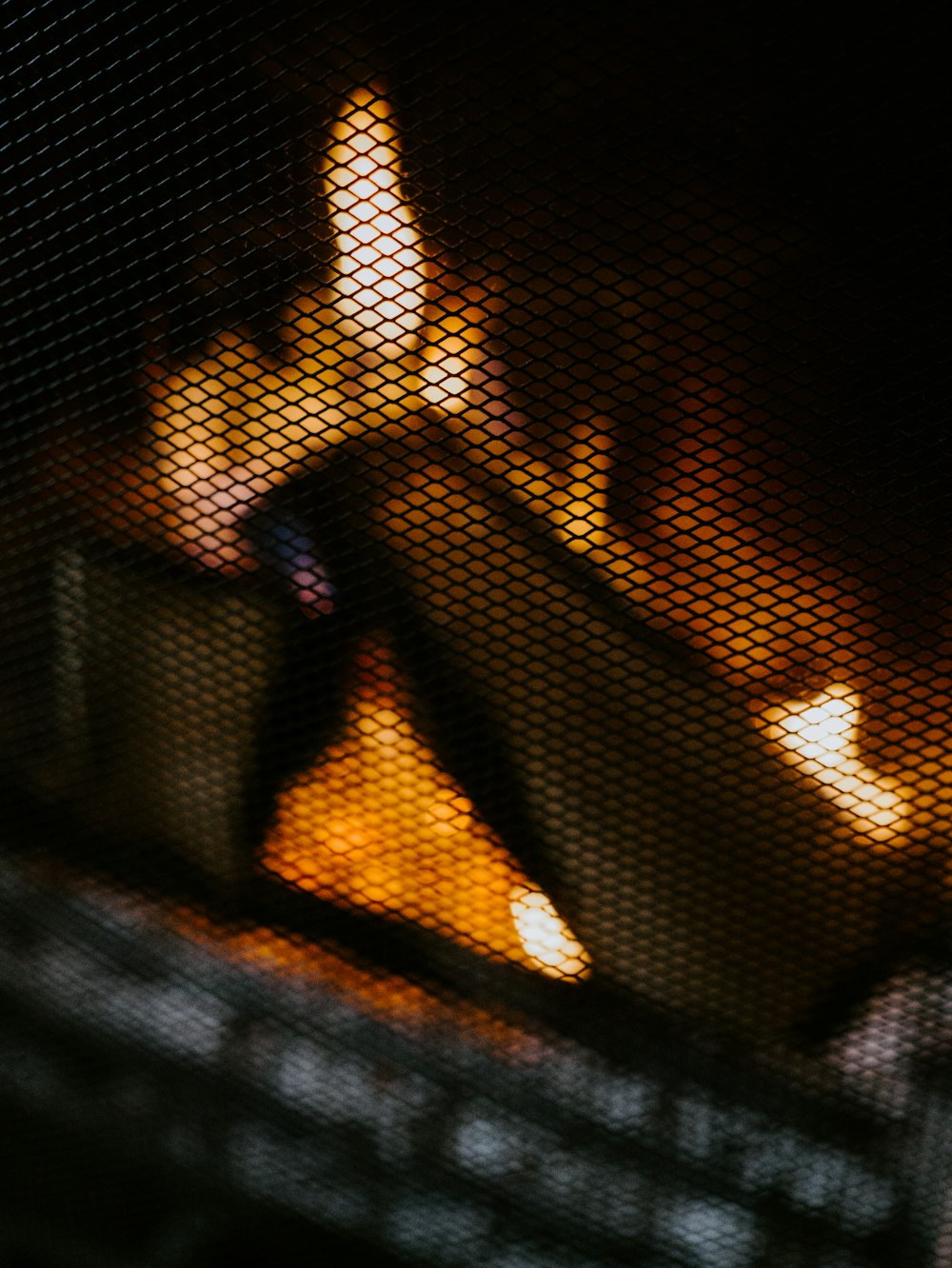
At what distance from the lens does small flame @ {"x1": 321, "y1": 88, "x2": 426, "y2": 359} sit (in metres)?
0.61

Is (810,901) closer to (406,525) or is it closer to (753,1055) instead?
(753,1055)

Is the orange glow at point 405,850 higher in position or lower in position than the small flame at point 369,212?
lower

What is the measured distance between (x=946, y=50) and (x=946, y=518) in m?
0.27

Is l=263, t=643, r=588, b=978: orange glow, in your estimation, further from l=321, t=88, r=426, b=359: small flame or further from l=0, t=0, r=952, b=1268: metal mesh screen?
l=321, t=88, r=426, b=359: small flame

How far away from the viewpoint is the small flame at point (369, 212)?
61 cm

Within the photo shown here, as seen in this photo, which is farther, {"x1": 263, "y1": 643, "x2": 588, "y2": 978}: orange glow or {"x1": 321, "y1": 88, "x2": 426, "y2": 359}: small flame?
{"x1": 263, "y1": 643, "x2": 588, "y2": 978}: orange glow

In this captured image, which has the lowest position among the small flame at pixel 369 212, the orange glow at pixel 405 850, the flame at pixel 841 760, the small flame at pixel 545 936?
the small flame at pixel 545 936

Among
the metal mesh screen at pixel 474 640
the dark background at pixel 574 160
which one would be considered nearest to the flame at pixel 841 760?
the metal mesh screen at pixel 474 640

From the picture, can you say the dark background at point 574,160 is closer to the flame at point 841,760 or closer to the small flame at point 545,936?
the flame at point 841,760

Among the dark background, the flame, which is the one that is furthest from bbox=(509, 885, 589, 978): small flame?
the dark background

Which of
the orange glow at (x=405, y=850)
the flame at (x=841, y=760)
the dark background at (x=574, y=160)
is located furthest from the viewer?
the orange glow at (x=405, y=850)

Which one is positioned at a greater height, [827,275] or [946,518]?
[827,275]

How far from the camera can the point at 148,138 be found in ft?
2.05

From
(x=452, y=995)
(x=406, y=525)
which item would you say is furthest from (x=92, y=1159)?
(x=406, y=525)
